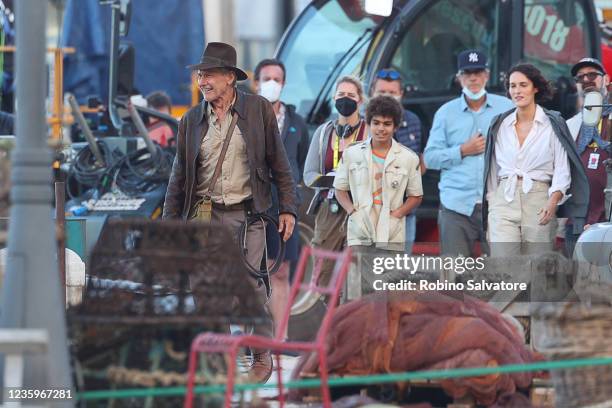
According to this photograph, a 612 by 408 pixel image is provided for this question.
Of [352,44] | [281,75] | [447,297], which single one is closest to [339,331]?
[447,297]

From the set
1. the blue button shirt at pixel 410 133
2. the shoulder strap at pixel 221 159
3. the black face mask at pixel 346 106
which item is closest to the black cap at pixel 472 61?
the blue button shirt at pixel 410 133

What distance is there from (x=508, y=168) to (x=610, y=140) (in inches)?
40.3

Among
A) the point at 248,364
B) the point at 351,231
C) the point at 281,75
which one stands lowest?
the point at 248,364

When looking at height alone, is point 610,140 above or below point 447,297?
above

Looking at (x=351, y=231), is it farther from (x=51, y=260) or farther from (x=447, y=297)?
(x=51, y=260)

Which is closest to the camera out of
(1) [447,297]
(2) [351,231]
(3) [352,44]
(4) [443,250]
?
(1) [447,297]

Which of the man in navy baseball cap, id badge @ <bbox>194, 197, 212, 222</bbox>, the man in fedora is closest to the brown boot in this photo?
the man in fedora

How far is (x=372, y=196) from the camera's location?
1122cm

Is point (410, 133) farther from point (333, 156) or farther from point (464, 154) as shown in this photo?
point (333, 156)

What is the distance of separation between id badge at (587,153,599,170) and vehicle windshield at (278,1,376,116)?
3260 mm

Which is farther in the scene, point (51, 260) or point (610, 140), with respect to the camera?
point (610, 140)

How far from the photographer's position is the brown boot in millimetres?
9953

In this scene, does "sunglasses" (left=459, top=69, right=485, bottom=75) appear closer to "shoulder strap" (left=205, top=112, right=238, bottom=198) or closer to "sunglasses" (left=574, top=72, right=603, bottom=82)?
"sunglasses" (left=574, top=72, right=603, bottom=82)

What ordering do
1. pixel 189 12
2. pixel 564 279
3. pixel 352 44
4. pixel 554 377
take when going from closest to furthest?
pixel 554 377, pixel 564 279, pixel 352 44, pixel 189 12
